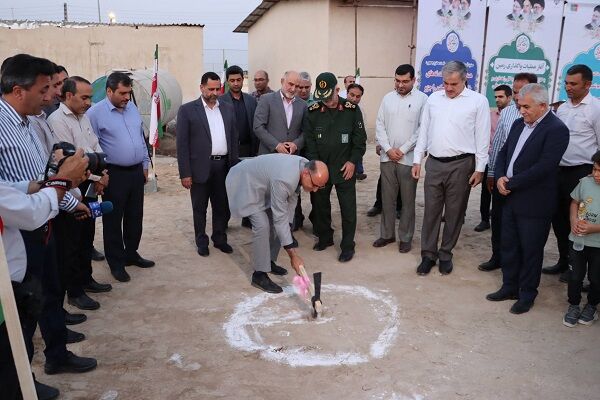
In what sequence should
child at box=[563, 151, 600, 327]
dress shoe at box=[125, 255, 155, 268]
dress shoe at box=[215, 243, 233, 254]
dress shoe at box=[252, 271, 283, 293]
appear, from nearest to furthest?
child at box=[563, 151, 600, 327] < dress shoe at box=[252, 271, 283, 293] < dress shoe at box=[125, 255, 155, 268] < dress shoe at box=[215, 243, 233, 254]

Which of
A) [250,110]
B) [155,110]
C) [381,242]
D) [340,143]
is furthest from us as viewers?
[155,110]

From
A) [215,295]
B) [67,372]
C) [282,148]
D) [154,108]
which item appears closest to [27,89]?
[67,372]

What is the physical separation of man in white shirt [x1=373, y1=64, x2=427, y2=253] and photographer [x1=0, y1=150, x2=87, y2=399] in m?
4.02

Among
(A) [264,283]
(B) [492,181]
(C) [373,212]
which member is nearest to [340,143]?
(B) [492,181]

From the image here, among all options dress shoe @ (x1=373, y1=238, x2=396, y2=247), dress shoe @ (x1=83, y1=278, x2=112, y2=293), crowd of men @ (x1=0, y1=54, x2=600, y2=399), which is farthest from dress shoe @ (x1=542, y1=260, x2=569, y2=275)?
dress shoe @ (x1=83, y1=278, x2=112, y2=293)

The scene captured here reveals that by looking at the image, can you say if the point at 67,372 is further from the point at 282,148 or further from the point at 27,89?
the point at 282,148

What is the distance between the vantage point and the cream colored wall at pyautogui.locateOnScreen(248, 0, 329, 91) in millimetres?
15070

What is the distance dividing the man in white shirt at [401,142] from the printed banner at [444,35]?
5494 millimetres

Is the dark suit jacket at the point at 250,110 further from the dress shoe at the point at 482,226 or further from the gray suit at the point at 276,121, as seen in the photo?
the dress shoe at the point at 482,226

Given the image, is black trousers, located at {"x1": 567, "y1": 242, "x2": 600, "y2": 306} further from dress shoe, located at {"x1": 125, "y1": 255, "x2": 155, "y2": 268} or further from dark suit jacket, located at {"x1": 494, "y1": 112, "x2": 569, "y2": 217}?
dress shoe, located at {"x1": 125, "y1": 255, "x2": 155, "y2": 268}

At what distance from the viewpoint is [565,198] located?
5039mm

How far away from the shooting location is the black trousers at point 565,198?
489 cm

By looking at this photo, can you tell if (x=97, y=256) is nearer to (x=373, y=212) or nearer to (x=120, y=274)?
(x=120, y=274)

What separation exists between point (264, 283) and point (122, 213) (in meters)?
1.54
